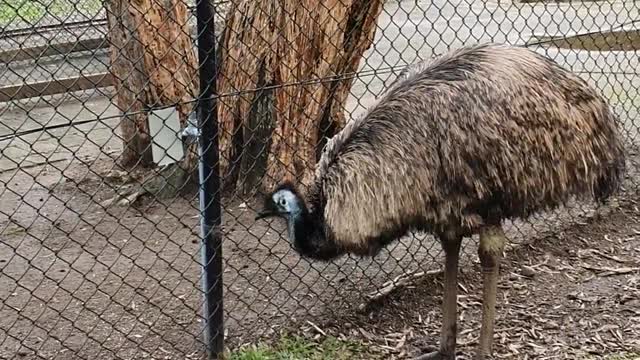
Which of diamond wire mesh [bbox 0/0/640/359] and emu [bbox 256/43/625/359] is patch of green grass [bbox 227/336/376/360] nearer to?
diamond wire mesh [bbox 0/0/640/359]

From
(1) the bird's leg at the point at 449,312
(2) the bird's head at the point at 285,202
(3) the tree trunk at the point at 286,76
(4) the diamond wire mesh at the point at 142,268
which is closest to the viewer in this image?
(2) the bird's head at the point at 285,202

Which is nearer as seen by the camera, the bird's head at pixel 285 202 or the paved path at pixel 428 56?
the bird's head at pixel 285 202

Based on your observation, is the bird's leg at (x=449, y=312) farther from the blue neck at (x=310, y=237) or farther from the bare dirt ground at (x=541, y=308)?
the blue neck at (x=310, y=237)

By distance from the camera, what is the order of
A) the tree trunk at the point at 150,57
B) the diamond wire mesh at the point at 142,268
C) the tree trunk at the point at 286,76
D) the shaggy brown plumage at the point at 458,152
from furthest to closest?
the tree trunk at the point at 150,57 < the tree trunk at the point at 286,76 < the diamond wire mesh at the point at 142,268 < the shaggy brown plumage at the point at 458,152

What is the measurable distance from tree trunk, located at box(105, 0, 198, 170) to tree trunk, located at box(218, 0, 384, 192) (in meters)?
0.33

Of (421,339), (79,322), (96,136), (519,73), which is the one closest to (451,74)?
(519,73)

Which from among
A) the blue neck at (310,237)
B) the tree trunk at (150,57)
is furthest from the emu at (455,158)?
the tree trunk at (150,57)

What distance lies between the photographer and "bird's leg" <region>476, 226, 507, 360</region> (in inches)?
132

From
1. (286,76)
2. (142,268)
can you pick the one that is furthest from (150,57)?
(142,268)

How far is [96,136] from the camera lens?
6.85m

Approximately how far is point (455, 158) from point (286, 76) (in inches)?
64.3

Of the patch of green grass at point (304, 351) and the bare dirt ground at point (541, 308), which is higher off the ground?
the bare dirt ground at point (541, 308)

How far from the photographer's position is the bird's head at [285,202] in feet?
10.6

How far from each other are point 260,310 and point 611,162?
158 centimetres
